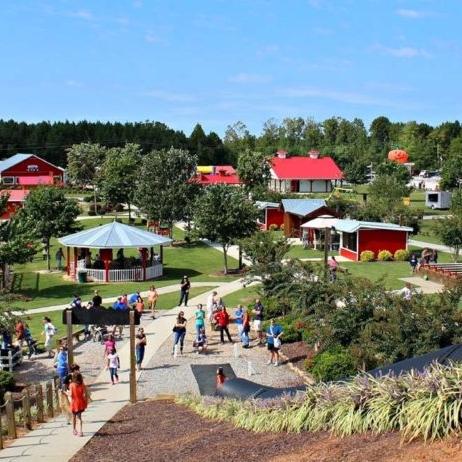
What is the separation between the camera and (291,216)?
5250 centimetres

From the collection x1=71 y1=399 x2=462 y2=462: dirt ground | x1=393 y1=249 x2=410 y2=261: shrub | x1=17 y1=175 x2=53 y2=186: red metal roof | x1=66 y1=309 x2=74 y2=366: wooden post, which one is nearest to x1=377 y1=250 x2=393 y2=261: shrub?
x1=393 y1=249 x2=410 y2=261: shrub

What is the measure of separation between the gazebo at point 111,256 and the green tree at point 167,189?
1359 centimetres

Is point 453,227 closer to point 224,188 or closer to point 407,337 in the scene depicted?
point 224,188

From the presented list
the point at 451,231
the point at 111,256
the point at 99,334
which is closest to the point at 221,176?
the point at 111,256

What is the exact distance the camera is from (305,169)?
96.0 m

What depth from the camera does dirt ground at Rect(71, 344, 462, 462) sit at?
7594 millimetres

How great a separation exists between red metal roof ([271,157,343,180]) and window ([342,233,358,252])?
5052 centimetres

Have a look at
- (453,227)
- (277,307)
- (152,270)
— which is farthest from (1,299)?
(453,227)

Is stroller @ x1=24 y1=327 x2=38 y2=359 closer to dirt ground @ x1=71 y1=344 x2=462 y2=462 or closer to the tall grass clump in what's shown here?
dirt ground @ x1=71 y1=344 x2=462 y2=462

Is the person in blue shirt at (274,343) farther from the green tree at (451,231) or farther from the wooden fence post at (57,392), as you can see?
the green tree at (451,231)

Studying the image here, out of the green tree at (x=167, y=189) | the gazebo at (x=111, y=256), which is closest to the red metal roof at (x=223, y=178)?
the green tree at (x=167, y=189)

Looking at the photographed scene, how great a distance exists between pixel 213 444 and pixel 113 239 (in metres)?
26.2

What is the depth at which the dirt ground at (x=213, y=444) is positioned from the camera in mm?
7594

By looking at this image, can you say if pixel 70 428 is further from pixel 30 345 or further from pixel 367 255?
pixel 367 255
